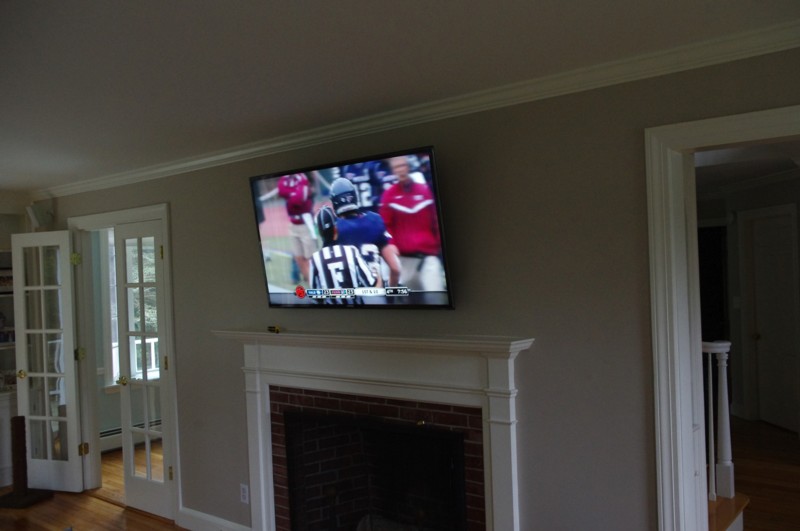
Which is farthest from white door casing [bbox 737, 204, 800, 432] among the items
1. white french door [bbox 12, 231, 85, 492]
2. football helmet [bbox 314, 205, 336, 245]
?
white french door [bbox 12, 231, 85, 492]

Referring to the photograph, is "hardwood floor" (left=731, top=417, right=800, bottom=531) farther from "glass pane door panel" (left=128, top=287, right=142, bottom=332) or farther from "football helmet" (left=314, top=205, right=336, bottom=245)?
"glass pane door panel" (left=128, top=287, right=142, bottom=332)

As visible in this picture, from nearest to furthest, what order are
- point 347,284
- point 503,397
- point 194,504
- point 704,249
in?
point 503,397, point 347,284, point 194,504, point 704,249

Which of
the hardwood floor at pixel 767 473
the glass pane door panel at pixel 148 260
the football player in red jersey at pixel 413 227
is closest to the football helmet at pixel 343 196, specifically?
the football player in red jersey at pixel 413 227

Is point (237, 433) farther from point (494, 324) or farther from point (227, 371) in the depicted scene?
point (494, 324)

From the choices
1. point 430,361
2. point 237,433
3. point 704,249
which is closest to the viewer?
point 430,361

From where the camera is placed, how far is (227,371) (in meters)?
3.60

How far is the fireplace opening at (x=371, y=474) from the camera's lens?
2.73 metres

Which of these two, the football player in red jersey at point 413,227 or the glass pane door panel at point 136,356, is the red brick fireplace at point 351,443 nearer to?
the football player in red jersey at point 413,227

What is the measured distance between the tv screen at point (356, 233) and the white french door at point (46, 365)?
2447 mm

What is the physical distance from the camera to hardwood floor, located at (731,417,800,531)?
11.3 feet

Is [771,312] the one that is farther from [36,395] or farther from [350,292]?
[36,395]

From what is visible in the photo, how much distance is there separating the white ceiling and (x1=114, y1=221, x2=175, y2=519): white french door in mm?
1317

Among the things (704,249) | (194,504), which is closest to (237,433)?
(194,504)

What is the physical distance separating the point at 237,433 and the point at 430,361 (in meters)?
1.54
